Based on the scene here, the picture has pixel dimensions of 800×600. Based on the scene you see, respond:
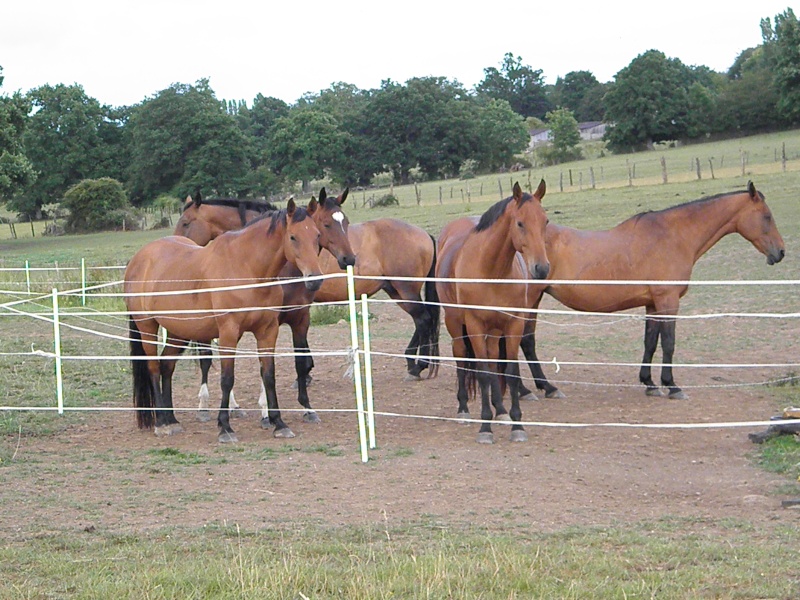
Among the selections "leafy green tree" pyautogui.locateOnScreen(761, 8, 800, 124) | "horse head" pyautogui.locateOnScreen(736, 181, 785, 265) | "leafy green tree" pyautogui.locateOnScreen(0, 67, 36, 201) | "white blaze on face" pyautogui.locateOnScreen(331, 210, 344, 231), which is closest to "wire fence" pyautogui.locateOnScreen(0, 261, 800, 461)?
"white blaze on face" pyautogui.locateOnScreen(331, 210, 344, 231)

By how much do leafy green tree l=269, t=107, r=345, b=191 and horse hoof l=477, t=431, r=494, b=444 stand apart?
5380 centimetres

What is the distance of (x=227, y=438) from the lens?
802 centimetres

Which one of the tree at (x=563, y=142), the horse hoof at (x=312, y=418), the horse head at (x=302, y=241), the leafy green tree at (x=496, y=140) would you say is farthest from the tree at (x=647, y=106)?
the horse head at (x=302, y=241)

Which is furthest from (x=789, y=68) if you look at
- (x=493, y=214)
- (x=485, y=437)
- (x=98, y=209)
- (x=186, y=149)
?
(x=485, y=437)

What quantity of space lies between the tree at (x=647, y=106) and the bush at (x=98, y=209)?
3170 centimetres

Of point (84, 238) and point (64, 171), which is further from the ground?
point (64, 171)

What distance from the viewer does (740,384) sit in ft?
31.8

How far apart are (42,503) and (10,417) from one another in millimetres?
3358

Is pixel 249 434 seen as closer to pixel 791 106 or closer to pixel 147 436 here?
pixel 147 436

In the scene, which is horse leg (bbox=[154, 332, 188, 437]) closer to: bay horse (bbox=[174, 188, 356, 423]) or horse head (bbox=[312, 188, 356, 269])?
bay horse (bbox=[174, 188, 356, 423])

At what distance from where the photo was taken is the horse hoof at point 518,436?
25.2 ft

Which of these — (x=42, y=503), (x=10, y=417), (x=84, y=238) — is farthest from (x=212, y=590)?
(x=84, y=238)

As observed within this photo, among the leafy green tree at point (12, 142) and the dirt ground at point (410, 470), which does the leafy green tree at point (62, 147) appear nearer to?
the leafy green tree at point (12, 142)

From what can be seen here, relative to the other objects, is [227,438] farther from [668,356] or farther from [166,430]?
[668,356]
